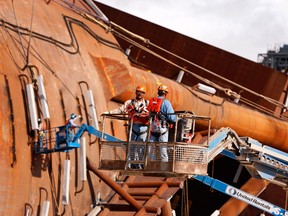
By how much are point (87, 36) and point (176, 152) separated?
9.12 meters

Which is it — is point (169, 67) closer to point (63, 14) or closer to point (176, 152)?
point (63, 14)

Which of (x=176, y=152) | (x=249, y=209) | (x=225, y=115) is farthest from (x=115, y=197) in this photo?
(x=249, y=209)

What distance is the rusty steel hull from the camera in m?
16.3

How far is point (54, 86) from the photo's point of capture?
61.8 feet

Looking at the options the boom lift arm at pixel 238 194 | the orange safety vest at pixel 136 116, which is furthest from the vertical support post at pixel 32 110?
the boom lift arm at pixel 238 194

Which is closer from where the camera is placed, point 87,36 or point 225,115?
point 87,36

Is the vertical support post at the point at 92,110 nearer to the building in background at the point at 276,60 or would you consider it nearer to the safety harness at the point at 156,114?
the safety harness at the point at 156,114

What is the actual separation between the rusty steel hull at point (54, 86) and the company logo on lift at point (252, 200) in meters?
1.82

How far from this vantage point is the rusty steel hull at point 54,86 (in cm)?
1631

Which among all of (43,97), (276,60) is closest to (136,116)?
(43,97)

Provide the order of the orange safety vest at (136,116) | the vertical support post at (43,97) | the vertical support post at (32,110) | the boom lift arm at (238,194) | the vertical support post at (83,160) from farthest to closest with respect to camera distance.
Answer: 1. the boom lift arm at (238,194)
2. the vertical support post at (83,160)
3. the vertical support post at (43,97)
4. the vertical support post at (32,110)
5. the orange safety vest at (136,116)

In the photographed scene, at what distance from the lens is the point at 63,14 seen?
22484 millimetres

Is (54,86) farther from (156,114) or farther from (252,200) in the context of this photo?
(252,200)

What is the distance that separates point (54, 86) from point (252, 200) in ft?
21.0
